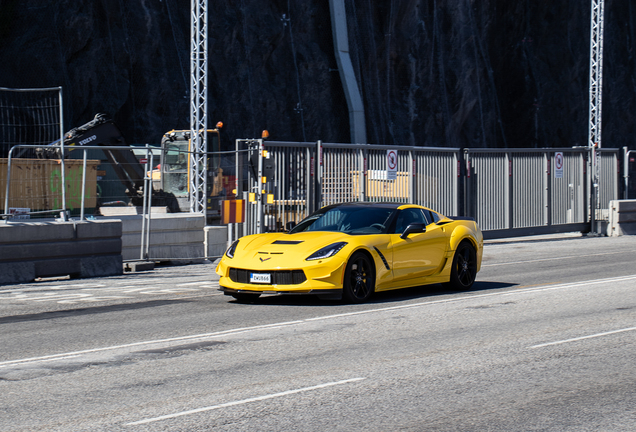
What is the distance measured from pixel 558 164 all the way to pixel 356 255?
1649 centimetres

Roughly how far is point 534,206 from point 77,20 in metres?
22.4

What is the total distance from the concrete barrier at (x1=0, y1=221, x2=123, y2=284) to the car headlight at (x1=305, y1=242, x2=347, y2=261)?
595 cm

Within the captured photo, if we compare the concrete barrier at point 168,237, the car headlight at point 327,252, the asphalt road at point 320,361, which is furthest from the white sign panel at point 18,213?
the car headlight at point 327,252

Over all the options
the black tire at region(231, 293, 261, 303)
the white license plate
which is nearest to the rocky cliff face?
the black tire at region(231, 293, 261, 303)

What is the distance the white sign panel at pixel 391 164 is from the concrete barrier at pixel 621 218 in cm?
826

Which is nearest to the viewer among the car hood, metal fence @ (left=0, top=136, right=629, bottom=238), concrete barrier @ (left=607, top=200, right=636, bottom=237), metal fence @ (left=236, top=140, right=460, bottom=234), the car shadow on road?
the car hood

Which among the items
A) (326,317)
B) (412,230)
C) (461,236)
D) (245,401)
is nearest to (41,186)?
(412,230)

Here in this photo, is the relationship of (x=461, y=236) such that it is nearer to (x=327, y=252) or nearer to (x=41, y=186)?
(x=327, y=252)

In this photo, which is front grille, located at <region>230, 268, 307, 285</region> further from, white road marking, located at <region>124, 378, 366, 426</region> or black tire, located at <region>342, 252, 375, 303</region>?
white road marking, located at <region>124, 378, 366, 426</region>

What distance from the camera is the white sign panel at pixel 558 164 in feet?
83.8

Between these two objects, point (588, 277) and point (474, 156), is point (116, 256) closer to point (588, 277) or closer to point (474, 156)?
point (588, 277)

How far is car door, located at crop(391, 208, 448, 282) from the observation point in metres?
11.4

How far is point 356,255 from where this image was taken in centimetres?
1075

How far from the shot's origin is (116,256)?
15453mm
